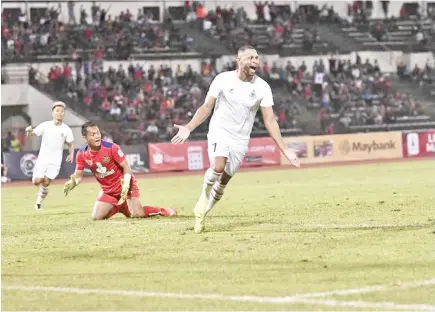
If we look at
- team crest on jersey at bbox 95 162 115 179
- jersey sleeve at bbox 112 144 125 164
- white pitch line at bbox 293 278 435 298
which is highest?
white pitch line at bbox 293 278 435 298

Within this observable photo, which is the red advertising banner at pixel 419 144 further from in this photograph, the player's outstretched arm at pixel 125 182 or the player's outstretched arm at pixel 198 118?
the player's outstretched arm at pixel 198 118

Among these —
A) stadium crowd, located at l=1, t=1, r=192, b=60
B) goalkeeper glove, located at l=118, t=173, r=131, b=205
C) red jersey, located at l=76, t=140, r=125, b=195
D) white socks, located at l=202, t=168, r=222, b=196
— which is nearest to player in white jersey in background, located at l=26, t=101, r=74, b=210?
red jersey, located at l=76, t=140, r=125, b=195

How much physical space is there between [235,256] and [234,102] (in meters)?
3.41

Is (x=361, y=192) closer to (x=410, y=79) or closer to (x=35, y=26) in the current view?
(x=35, y=26)

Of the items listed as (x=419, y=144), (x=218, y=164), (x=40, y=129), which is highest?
(x=218, y=164)

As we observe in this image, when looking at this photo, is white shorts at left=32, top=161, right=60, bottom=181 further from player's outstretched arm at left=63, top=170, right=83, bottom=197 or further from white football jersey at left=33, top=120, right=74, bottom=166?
player's outstretched arm at left=63, top=170, right=83, bottom=197

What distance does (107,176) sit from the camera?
16719 mm

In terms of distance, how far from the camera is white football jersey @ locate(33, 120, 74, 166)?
71.5 feet

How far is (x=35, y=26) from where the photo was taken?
4516 centimetres

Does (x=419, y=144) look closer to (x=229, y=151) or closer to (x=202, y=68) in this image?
(x=202, y=68)

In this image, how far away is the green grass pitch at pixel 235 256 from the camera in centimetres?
844

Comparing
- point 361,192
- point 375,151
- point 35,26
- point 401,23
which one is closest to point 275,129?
point 361,192

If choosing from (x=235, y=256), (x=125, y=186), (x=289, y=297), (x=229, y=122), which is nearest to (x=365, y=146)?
(x=125, y=186)

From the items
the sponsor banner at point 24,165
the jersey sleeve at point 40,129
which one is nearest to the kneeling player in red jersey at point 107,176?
the jersey sleeve at point 40,129
